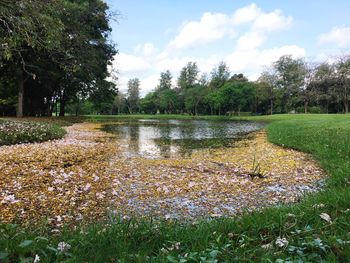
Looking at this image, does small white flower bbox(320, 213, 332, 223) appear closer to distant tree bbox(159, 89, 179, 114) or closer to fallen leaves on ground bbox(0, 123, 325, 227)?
fallen leaves on ground bbox(0, 123, 325, 227)

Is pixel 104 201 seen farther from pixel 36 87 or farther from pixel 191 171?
pixel 36 87

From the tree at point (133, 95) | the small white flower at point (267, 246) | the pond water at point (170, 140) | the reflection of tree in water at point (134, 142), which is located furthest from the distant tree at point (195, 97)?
the small white flower at point (267, 246)

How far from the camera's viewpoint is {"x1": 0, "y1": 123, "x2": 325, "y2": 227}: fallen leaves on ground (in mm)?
4984

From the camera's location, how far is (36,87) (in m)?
37.9

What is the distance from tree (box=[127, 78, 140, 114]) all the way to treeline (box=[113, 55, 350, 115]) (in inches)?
450

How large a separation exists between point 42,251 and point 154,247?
1061mm

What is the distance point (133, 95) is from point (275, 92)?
5147 centimetres

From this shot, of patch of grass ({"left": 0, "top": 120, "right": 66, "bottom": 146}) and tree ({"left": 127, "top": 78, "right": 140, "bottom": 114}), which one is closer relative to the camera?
patch of grass ({"left": 0, "top": 120, "right": 66, "bottom": 146})

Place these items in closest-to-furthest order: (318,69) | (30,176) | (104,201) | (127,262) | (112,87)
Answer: (127,262), (104,201), (30,176), (112,87), (318,69)

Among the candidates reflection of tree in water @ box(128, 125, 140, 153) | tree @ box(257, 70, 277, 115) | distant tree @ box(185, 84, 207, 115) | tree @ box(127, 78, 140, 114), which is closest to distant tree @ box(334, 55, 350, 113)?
tree @ box(257, 70, 277, 115)

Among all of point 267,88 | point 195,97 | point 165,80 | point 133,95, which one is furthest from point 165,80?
point 267,88

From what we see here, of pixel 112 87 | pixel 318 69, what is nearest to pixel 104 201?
pixel 112 87

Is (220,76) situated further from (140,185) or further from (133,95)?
(140,185)

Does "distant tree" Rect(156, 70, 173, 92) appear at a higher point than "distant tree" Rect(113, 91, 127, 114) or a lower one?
higher
